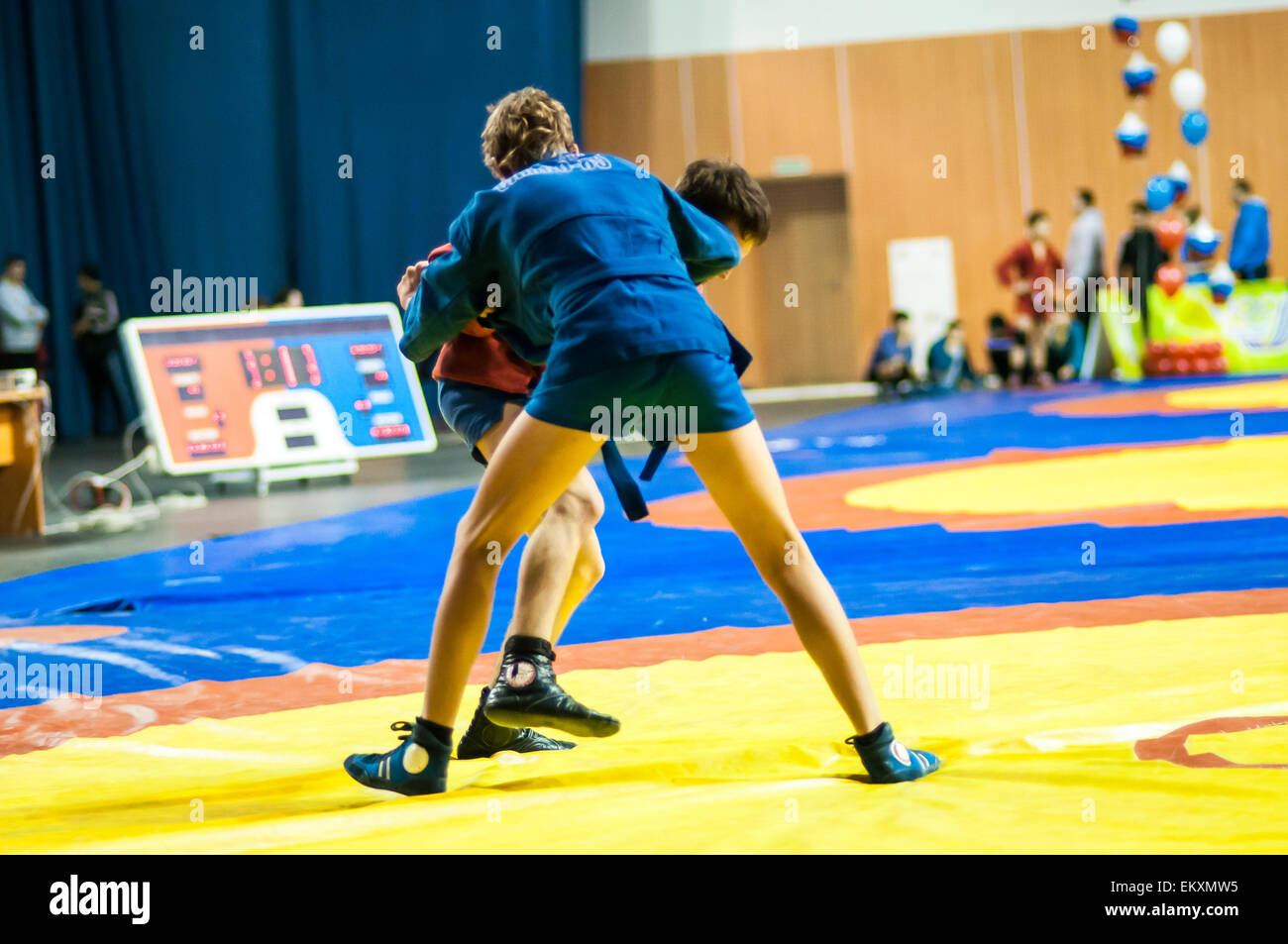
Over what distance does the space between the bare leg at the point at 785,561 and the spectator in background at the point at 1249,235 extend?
1391 centimetres

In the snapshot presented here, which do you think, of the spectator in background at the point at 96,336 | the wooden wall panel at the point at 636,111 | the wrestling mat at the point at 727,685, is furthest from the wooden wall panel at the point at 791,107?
the wrestling mat at the point at 727,685

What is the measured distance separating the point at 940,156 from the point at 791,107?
2.14 m

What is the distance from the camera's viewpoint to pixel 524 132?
269cm

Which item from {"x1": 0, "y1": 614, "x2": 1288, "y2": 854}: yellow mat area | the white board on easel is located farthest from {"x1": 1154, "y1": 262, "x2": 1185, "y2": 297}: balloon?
{"x1": 0, "y1": 614, "x2": 1288, "y2": 854}: yellow mat area

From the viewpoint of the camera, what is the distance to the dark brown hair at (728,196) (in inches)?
105

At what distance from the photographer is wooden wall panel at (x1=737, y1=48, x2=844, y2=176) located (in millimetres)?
19094

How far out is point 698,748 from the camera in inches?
107

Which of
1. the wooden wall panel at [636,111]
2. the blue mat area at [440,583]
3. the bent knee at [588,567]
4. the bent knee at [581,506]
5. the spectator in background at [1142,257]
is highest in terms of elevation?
the wooden wall panel at [636,111]

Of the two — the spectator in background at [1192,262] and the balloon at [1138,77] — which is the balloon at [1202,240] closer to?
the spectator in background at [1192,262]

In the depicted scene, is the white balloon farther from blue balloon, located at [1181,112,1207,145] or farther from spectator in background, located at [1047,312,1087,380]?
spectator in background, located at [1047,312,1087,380]

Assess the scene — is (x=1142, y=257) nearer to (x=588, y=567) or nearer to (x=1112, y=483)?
(x=1112, y=483)

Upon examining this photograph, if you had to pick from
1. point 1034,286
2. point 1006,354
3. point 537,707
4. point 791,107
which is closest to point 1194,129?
point 1034,286

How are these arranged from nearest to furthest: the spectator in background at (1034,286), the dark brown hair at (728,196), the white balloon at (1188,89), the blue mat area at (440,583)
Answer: the dark brown hair at (728,196) < the blue mat area at (440,583) < the spectator in background at (1034,286) < the white balloon at (1188,89)
